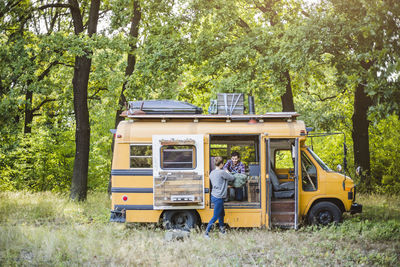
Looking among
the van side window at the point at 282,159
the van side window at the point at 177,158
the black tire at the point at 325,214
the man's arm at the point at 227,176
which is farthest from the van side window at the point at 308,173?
the van side window at the point at 177,158

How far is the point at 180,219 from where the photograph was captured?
10.6 m

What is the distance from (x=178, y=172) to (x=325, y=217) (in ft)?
12.3

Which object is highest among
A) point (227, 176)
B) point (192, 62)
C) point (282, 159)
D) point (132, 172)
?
point (192, 62)

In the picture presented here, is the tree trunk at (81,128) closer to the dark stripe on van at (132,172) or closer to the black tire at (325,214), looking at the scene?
the dark stripe on van at (132,172)

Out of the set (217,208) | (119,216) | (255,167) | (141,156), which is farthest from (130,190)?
(255,167)

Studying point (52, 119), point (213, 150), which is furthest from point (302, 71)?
point (52, 119)

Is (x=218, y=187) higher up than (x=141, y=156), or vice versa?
(x=141, y=156)

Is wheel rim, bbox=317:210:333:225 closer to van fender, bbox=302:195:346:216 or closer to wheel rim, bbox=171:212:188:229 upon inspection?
van fender, bbox=302:195:346:216

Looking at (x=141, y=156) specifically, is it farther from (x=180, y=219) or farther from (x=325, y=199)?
(x=325, y=199)

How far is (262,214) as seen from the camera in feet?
34.1

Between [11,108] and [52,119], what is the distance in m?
10.6

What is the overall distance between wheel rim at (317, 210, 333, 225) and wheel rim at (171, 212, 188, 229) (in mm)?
3222

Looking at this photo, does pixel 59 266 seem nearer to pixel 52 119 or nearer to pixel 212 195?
pixel 212 195

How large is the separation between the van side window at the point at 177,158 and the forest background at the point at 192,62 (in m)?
4.17
